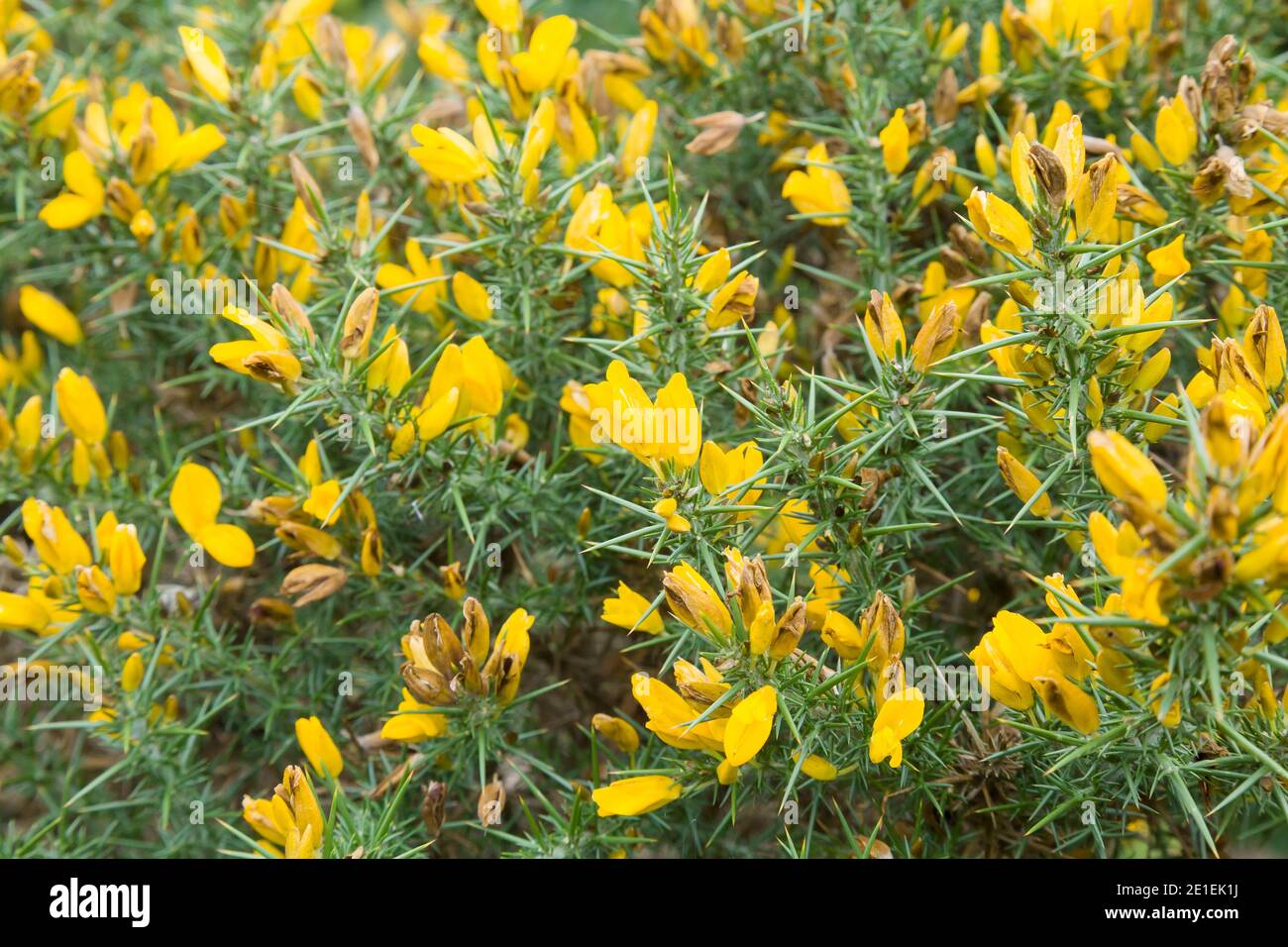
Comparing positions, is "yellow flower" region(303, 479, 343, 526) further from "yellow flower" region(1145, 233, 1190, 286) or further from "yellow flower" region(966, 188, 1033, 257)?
"yellow flower" region(1145, 233, 1190, 286)

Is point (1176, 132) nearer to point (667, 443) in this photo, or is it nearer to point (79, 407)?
point (667, 443)

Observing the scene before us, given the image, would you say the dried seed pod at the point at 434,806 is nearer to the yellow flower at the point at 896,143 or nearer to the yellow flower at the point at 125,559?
the yellow flower at the point at 125,559

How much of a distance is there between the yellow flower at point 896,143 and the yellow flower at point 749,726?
76 cm

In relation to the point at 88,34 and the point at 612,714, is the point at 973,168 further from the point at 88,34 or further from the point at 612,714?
the point at 88,34

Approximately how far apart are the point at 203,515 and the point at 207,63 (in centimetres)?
64

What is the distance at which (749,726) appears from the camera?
3.39 ft

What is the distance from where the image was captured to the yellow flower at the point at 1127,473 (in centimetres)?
84

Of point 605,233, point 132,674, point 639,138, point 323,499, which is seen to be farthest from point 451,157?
point 132,674

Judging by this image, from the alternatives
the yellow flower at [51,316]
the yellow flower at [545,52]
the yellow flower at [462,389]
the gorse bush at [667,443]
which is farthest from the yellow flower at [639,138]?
the yellow flower at [51,316]

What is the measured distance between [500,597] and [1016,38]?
3.43 feet

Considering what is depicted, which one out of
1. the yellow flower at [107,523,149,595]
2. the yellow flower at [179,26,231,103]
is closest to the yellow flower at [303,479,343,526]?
the yellow flower at [107,523,149,595]

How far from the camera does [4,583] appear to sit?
5.21 ft

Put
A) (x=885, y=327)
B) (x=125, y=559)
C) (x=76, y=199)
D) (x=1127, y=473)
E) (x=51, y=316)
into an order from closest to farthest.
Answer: (x=1127, y=473), (x=885, y=327), (x=125, y=559), (x=76, y=199), (x=51, y=316)

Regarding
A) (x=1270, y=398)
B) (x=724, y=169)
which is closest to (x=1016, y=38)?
(x=724, y=169)
